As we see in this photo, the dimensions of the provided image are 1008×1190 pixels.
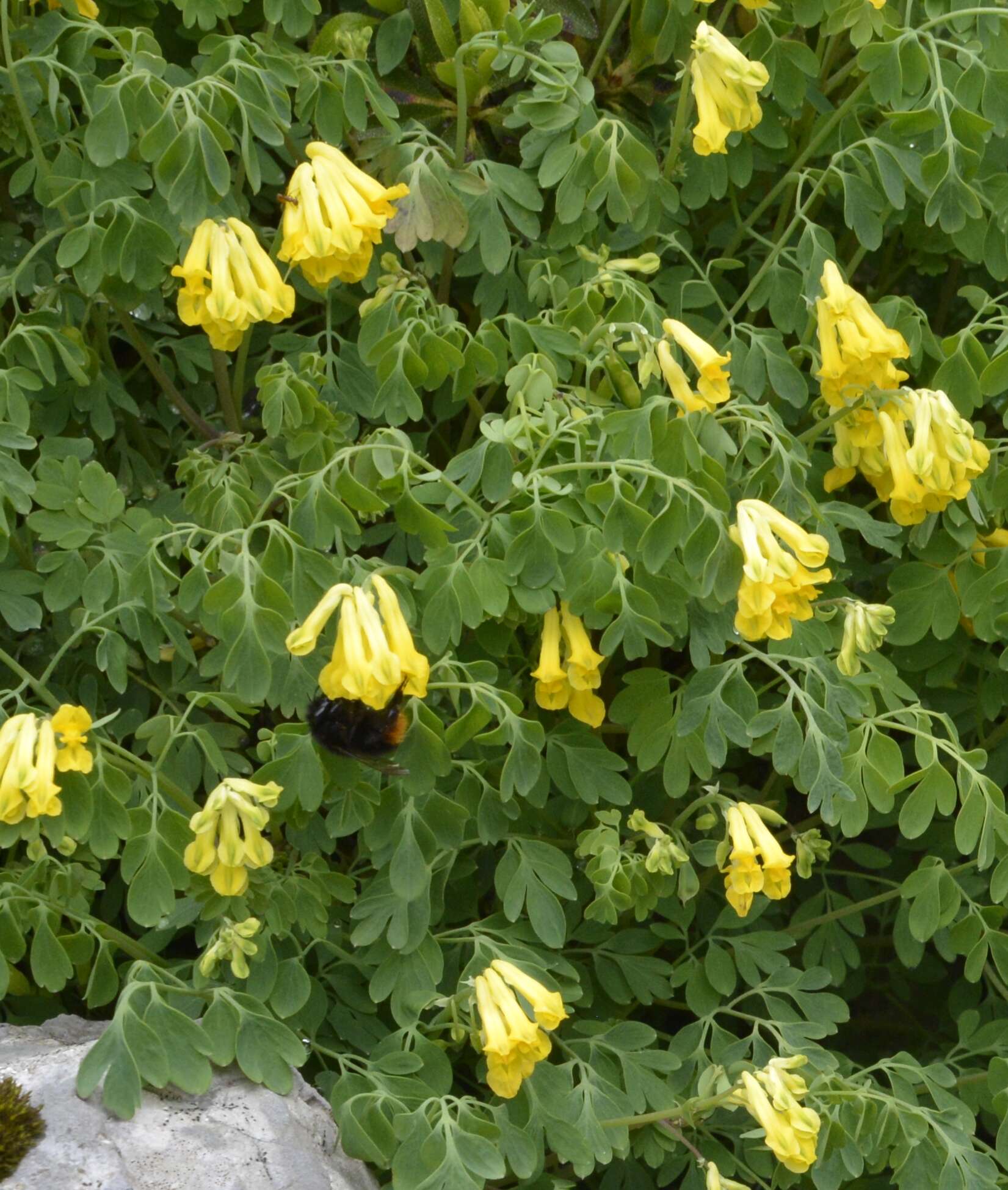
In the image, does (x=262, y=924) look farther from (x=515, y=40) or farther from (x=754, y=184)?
(x=754, y=184)

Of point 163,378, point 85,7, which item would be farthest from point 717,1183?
point 85,7

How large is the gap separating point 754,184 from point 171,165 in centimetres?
126

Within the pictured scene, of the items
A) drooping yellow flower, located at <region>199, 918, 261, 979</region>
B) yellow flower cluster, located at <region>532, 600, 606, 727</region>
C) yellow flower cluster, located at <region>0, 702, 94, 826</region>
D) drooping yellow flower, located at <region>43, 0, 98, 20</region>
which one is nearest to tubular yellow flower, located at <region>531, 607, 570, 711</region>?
yellow flower cluster, located at <region>532, 600, 606, 727</region>

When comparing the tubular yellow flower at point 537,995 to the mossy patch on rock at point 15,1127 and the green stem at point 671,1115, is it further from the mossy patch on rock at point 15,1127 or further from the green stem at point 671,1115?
the mossy patch on rock at point 15,1127

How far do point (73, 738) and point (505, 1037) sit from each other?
0.63m

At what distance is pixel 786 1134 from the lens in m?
1.64

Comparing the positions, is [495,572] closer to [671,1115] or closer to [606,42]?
[671,1115]

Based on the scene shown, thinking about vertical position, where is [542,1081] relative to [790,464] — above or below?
below

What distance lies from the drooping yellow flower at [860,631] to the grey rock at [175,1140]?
3.02 feet

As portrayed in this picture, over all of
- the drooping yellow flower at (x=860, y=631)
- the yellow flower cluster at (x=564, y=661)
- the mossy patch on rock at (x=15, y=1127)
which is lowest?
the mossy patch on rock at (x=15, y=1127)

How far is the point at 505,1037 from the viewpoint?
1.61 metres

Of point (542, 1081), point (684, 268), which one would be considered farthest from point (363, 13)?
point (542, 1081)

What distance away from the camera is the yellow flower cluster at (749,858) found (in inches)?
71.5

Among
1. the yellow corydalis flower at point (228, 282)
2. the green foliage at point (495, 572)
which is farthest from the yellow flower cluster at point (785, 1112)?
the yellow corydalis flower at point (228, 282)
